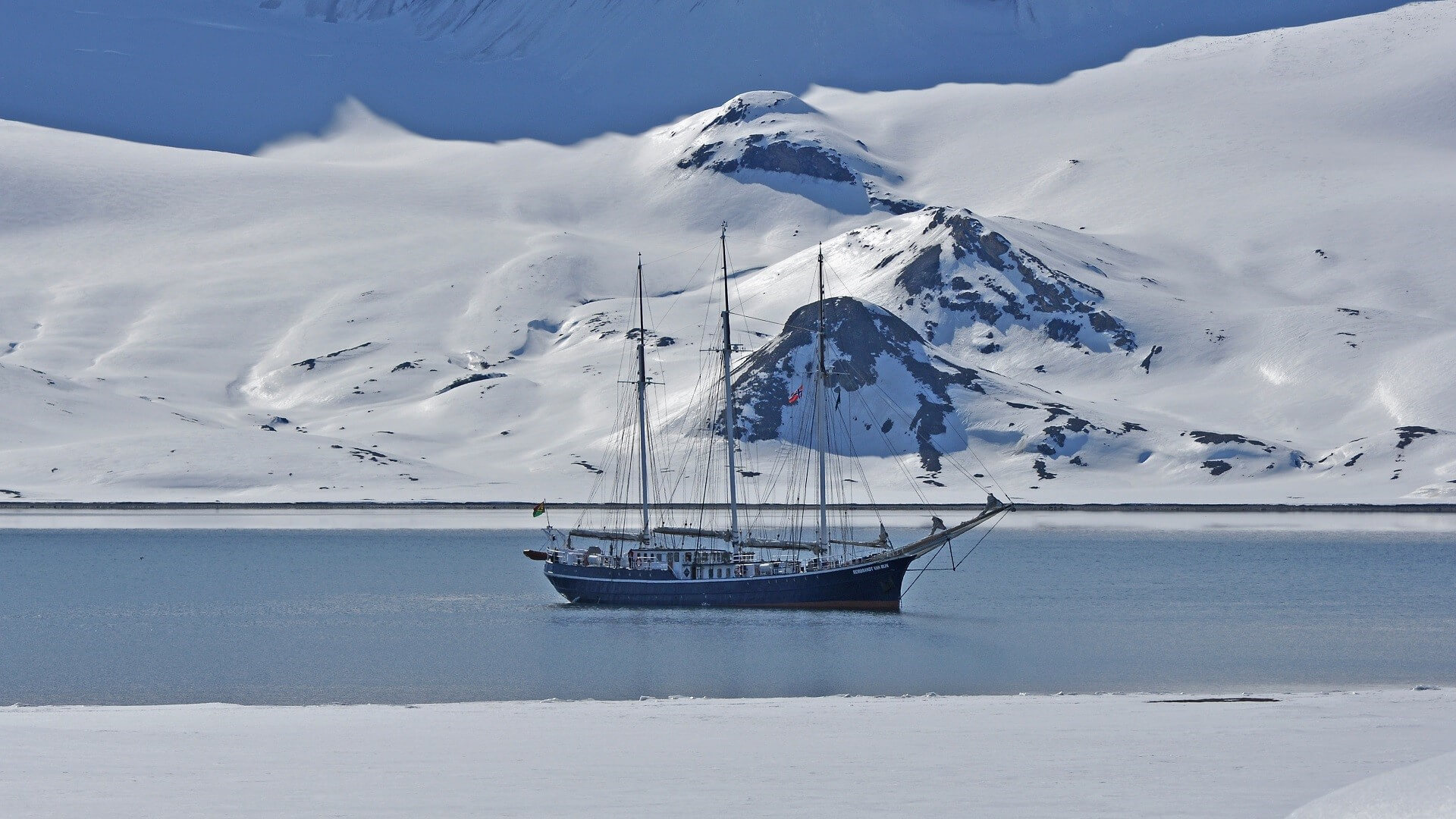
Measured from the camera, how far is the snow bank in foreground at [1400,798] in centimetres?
1436

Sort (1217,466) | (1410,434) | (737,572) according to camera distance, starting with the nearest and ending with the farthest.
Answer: (737,572)
(1410,434)
(1217,466)

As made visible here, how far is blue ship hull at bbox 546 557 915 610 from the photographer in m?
76.0

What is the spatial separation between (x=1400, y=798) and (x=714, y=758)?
13845 mm

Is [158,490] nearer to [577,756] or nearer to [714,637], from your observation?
[714,637]

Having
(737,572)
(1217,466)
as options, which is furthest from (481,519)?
(737,572)

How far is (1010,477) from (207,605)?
413ft

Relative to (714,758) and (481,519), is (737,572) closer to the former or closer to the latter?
(714,758)

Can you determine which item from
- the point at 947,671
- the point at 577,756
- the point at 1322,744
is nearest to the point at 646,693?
the point at 947,671

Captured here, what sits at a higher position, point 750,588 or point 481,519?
point 481,519

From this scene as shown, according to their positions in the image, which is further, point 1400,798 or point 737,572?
point 737,572

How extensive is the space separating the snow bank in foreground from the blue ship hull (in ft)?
196

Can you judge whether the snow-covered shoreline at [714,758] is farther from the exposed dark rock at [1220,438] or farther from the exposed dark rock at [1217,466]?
the exposed dark rock at [1220,438]

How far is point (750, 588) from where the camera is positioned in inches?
3034

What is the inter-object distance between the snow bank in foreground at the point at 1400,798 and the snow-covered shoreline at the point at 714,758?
608 centimetres
